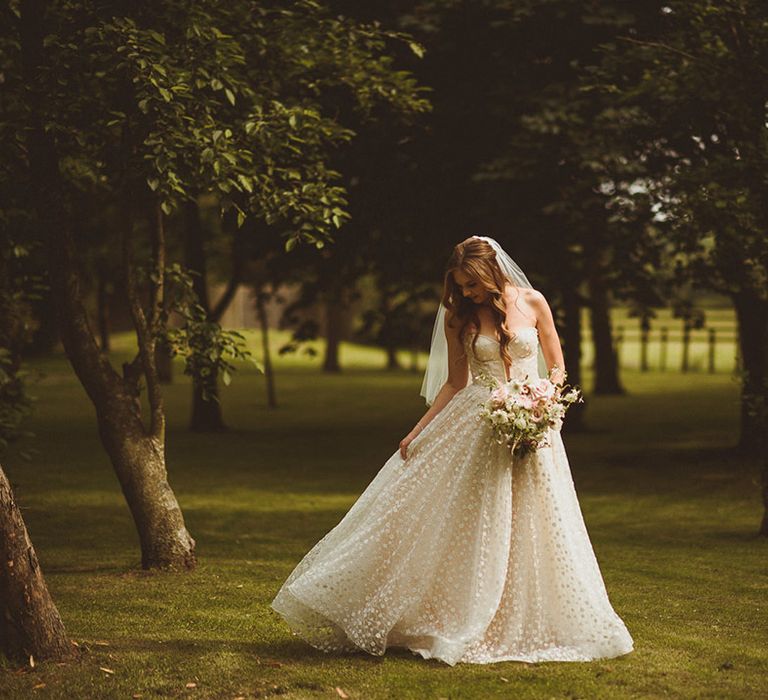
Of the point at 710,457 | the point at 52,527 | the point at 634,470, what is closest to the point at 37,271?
the point at 52,527

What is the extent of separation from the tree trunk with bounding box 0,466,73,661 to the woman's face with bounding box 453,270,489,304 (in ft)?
9.89

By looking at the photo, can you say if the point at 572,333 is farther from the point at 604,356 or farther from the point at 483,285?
the point at 483,285

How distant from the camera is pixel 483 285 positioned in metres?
7.19

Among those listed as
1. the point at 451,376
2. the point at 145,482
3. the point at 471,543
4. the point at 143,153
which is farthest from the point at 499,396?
the point at 143,153

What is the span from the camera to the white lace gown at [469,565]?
6.93 meters

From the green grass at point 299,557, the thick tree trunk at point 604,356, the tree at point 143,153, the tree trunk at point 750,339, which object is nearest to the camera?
the green grass at point 299,557

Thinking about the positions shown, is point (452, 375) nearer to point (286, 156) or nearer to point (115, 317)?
point (286, 156)

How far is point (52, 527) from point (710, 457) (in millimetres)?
12164

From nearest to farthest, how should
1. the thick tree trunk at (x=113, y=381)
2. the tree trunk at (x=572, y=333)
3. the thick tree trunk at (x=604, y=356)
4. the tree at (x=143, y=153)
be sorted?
the tree at (x=143, y=153) → the thick tree trunk at (x=113, y=381) → the tree trunk at (x=572, y=333) → the thick tree trunk at (x=604, y=356)

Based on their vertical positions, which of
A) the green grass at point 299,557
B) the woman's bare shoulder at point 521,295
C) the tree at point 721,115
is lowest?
the green grass at point 299,557

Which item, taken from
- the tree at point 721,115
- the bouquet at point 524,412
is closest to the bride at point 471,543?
the bouquet at point 524,412

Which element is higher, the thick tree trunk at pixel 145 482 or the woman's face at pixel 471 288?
the woman's face at pixel 471 288

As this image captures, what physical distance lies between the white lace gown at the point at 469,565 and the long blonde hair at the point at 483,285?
0.39 ft

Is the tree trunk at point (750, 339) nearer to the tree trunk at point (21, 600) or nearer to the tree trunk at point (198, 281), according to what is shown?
the tree trunk at point (198, 281)
